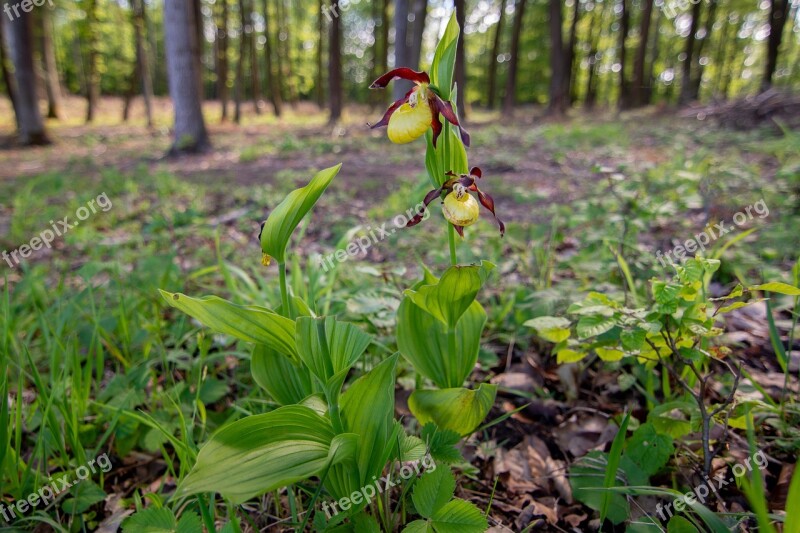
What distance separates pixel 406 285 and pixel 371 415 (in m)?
1.21

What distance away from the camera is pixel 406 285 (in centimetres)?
217

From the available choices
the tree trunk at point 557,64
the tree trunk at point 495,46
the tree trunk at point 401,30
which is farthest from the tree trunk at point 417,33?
the tree trunk at point 495,46

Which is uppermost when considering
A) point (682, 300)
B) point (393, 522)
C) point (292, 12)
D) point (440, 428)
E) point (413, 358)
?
point (292, 12)

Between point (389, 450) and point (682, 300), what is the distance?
34.0 inches

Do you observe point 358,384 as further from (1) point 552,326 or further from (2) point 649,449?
(2) point 649,449

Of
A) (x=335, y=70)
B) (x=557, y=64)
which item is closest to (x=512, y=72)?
(x=557, y=64)

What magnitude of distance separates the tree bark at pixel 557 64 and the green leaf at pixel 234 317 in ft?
43.6

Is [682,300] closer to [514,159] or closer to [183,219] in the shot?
[183,219]

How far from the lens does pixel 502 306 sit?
2074mm

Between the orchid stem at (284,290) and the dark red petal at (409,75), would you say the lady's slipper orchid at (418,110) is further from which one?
the orchid stem at (284,290)

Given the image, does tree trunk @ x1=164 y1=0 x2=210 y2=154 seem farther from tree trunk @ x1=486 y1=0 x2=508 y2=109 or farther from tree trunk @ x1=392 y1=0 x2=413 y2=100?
tree trunk @ x1=486 y1=0 x2=508 y2=109

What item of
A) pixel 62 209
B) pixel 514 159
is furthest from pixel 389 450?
pixel 514 159

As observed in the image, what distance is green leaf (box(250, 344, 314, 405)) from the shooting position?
1.13 metres

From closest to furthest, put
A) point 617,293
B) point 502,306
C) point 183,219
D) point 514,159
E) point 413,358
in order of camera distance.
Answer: point 413,358
point 617,293
point 502,306
point 183,219
point 514,159
